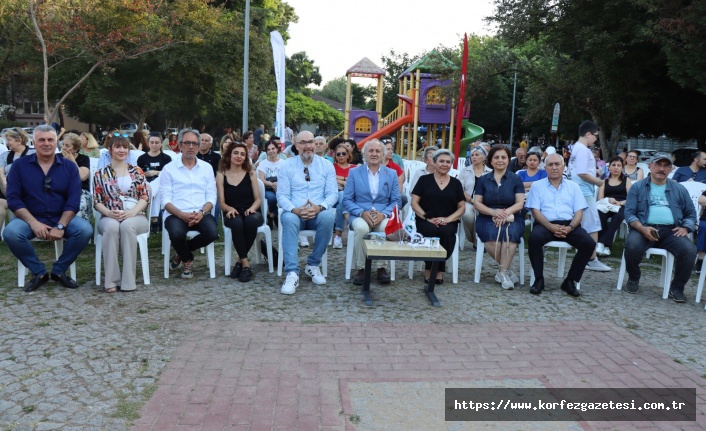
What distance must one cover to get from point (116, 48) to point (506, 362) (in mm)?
20929

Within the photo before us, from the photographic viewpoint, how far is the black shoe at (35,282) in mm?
5614

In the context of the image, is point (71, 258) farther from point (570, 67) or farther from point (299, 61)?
point (299, 61)

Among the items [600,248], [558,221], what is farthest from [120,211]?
[600,248]

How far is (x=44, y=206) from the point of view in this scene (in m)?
5.71

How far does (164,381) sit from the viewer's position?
374cm

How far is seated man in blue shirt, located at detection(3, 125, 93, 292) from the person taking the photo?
561cm

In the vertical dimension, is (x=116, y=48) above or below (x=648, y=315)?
above

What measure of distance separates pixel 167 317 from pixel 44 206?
6.06ft

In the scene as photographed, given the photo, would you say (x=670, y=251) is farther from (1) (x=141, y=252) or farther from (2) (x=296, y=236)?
(1) (x=141, y=252)

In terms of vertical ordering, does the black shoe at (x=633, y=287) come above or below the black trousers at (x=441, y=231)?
below

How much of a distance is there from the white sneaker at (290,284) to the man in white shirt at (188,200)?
982 millimetres

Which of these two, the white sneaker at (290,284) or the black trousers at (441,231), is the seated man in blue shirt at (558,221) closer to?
the black trousers at (441,231)

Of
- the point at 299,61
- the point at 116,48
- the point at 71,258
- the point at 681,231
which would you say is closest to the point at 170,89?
the point at 116,48

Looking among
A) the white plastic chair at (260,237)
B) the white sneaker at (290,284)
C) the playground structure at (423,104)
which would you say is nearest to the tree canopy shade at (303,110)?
the playground structure at (423,104)
